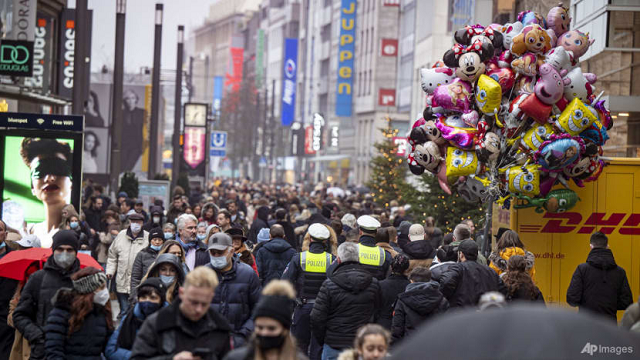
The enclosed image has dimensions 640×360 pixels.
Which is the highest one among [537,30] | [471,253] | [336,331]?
[537,30]

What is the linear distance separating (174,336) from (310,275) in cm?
Answer: 523

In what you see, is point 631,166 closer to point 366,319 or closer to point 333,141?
point 366,319

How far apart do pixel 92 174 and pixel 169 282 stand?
43.5 meters

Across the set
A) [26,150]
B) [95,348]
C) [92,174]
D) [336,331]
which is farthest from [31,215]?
[92,174]

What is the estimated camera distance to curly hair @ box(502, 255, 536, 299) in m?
10.1

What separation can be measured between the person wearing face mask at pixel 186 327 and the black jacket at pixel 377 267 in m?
5.24

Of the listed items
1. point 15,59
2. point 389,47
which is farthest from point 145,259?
point 389,47

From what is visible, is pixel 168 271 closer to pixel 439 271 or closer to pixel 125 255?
pixel 439 271

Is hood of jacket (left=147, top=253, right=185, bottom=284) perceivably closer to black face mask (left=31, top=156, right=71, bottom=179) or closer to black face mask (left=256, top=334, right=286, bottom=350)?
black face mask (left=256, top=334, right=286, bottom=350)

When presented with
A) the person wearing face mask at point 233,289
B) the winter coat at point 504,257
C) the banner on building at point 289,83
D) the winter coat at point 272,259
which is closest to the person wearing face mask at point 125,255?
the winter coat at point 272,259

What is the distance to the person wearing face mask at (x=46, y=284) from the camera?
28.7 ft

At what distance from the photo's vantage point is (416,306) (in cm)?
932

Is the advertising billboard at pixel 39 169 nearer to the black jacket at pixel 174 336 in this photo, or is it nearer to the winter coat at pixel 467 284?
the winter coat at pixel 467 284

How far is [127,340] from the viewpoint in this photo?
777 centimetres
